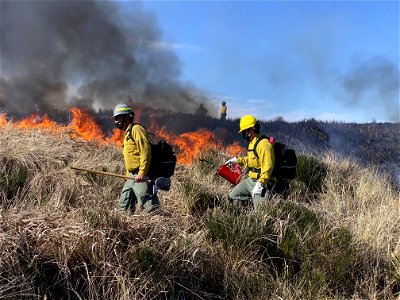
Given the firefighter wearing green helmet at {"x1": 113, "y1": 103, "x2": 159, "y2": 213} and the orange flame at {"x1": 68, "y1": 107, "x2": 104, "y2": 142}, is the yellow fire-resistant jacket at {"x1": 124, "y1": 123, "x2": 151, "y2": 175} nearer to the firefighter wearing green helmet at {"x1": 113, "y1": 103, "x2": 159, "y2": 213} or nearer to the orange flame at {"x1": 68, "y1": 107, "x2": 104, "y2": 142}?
the firefighter wearing green helmet at {"x1": 113, "y1": 103, "x2": 159, "y2": 213}

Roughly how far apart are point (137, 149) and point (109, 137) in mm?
6420

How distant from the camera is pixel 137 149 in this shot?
5.78m

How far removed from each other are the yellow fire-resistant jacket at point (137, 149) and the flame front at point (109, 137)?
385cm

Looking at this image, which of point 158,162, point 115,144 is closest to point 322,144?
point 115,144

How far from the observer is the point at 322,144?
14211 millimetres

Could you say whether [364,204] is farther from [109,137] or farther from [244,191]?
[109,137]

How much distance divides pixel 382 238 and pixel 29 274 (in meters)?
3.67

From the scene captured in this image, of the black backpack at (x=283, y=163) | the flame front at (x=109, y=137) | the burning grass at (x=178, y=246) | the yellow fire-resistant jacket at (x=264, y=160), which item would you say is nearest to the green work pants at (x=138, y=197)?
the burning grass at (x=178, y=246)

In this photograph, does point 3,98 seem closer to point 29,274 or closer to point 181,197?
point 181,197

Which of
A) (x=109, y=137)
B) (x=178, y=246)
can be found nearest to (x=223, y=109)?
(x=109, y=137)

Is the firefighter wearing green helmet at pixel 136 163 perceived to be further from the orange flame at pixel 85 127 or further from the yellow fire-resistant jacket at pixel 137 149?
the orange flame at pixel 85 127

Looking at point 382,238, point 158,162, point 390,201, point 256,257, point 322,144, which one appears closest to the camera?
point 256,257

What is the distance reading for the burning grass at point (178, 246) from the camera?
3.77 meters

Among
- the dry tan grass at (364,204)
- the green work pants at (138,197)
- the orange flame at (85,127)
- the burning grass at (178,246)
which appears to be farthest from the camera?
the orange flame at (85,127)
